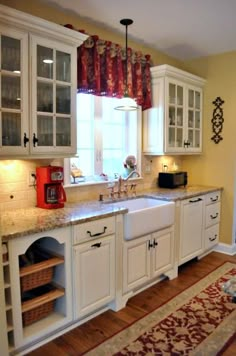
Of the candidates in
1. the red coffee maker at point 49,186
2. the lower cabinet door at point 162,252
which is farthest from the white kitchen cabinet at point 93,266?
the lower cabinet door at point 162,252

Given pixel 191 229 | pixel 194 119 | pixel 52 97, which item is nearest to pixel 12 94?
pixel 52 97

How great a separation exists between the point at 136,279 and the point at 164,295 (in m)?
0.36

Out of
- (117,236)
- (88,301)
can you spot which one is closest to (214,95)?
(117,236)

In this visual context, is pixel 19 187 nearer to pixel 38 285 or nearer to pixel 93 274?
pixel 38 285

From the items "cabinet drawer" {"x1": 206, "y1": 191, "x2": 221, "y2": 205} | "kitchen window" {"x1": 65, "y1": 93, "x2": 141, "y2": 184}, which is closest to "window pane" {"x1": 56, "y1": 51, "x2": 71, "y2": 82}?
"kitchen window" {"x1": 65, "y1": 93, "x2": 141, "y2": 184}

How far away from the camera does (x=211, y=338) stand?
2.24 metres

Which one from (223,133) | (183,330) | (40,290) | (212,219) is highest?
(223,133)

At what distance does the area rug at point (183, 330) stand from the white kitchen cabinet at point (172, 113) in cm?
168

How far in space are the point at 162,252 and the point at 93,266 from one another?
94 centimetres

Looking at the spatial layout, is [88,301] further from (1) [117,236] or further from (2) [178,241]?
(2) [178,241]

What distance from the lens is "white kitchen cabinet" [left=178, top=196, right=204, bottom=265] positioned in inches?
130

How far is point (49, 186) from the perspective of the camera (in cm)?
253

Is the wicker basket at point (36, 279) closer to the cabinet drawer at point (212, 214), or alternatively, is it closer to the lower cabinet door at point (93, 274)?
the lower cabinet door at point (93, 274)

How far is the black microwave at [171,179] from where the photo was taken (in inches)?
149
